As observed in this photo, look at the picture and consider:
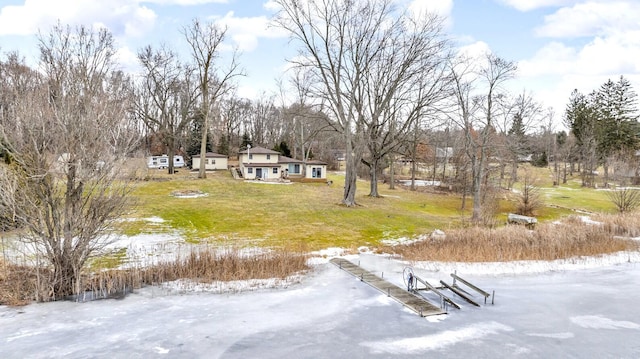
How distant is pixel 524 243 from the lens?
1664cm

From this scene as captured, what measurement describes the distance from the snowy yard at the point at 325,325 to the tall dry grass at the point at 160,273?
0.62m

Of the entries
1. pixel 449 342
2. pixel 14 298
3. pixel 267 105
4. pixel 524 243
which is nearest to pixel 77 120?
pixel 14 298

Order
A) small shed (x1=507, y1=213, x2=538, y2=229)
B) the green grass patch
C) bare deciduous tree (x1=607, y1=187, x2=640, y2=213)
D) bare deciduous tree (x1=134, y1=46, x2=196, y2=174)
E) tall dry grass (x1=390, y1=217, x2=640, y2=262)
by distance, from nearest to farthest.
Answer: tall dry grass (x1=390, y1=217, x2=640, y2=262)
the green grass patch
small shed (x1=507, y1=213, x2=538, y2=229)
bare deciduous tree (x1=607, y1=187, x2=640, y2=213)
bare deciduous tree (x1=134, y1=46, x2=196, y2=174)

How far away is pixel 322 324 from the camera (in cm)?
918

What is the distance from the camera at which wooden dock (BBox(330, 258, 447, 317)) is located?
32.9ft

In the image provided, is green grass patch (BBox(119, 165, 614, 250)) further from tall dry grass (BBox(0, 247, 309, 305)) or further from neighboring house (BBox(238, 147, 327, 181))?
neighboring house (BBox(238, 147, 327, 181))

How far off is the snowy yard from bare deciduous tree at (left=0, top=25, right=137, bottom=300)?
1.62 metres

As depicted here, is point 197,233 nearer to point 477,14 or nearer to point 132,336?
point 132,336

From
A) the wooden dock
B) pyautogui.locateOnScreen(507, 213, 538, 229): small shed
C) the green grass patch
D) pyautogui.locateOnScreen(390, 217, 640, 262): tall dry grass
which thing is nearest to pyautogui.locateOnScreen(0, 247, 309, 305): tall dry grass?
the wooden dock

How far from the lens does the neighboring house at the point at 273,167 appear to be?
4058 cm

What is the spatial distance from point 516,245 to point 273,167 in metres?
28.4

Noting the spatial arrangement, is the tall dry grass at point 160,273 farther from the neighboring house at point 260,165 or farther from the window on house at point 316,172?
the window on house at point 316,172

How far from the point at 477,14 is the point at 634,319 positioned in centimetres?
1697

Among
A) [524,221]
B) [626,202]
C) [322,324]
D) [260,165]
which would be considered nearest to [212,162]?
[260,165]
